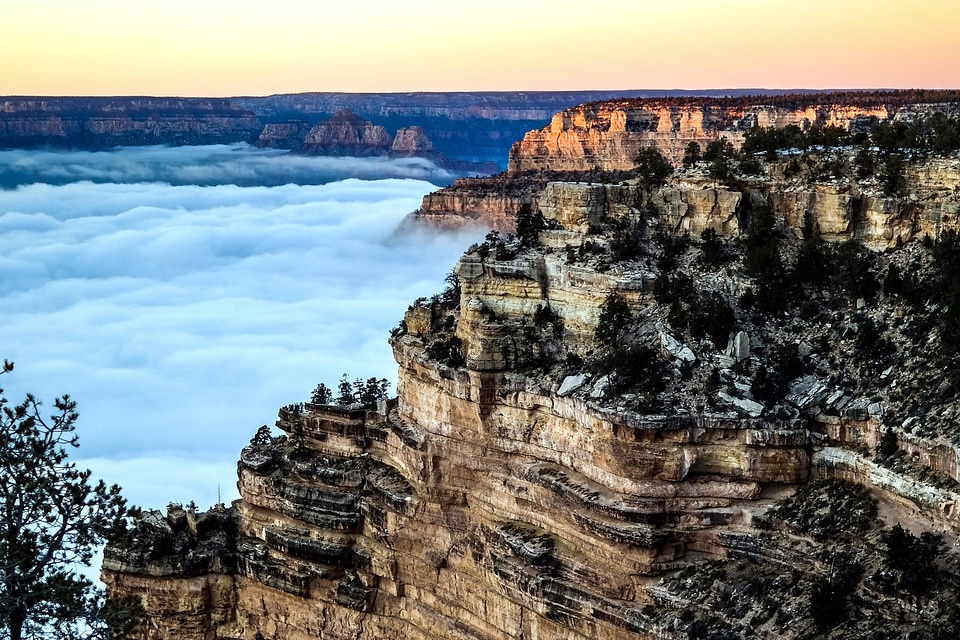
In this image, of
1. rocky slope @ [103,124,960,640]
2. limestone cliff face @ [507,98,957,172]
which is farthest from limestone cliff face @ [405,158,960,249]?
limestone cliff face @ [507,98,957,172]

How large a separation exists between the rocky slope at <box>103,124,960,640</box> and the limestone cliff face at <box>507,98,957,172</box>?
68.0 m

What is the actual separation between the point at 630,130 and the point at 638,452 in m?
97.6

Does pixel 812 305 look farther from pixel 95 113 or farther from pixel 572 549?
pixel 95 113

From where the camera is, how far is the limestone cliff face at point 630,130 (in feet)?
360

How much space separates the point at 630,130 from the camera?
127 meters

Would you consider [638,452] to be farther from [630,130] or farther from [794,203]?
[630,130]

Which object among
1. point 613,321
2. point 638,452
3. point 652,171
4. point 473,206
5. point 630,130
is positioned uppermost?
point 652,171

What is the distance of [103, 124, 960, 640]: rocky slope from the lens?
98.9 ft

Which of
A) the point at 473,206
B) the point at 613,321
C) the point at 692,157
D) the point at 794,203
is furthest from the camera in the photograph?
the point at 473,206

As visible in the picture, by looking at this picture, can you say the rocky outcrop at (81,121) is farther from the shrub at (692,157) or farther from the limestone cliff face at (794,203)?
the limestone cliff face at (794,203)

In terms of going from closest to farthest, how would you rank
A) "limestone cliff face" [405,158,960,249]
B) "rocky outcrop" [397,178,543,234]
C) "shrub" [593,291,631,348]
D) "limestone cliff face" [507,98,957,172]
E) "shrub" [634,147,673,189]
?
"limestone cliff face" [405,158,960,249] < "shrub" [593,291,631,348] < "shrub" [634,147,673,189] < "limestone cliff face" [507,98,957,172] < "rocky outcrop" [397,178,543,234]

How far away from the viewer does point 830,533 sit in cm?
3003

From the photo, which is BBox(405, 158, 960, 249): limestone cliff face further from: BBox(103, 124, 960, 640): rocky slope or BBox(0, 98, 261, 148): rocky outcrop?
BBox(0, 98, 261, 148): rocky outcrop

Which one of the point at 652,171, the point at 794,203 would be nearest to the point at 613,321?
the point at 794,203
